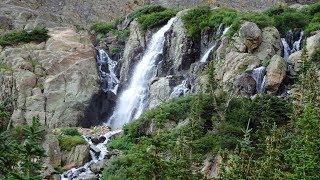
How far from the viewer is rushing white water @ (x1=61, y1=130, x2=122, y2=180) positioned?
36.8 meters

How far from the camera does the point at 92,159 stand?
3922 cm

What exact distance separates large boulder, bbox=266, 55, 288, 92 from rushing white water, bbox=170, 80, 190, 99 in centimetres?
822

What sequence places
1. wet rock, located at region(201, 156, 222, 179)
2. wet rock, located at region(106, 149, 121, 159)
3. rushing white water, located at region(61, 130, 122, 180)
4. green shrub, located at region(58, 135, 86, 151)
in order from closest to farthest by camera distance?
wet rock, located at region(201, 156, 222, 179)
rushing white water, located at region(61, 130, 122, 180)
wet rock, located at region(106, 149, 121, 159)
green shrub, located at region(58, 135, 86, 151)

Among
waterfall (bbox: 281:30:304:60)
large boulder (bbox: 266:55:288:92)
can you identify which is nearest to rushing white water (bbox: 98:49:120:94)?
waterfall (bbox: 281:30:304:60)

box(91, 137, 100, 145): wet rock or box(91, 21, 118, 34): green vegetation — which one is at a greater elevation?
box(91, 21, 118, 34): green vegetation

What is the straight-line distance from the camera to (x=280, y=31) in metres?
48.6

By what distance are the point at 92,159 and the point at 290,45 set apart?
63.2 ft

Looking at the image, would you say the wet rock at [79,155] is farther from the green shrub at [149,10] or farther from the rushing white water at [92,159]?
the green shrub at [149,10]

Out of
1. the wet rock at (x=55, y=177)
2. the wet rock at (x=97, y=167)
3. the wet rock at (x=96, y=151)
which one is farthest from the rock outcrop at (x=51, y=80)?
the wet rock at (x=97, y=167)

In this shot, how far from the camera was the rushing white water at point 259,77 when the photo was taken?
128 feet

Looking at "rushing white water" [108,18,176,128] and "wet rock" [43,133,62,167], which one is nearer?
"wet rock" [43,133,62,167]

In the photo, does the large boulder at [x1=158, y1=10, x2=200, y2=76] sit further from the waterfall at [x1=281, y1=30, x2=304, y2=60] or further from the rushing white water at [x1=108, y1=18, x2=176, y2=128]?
the waterfall at [x1=281, y1=30, x2=304, y2=60]

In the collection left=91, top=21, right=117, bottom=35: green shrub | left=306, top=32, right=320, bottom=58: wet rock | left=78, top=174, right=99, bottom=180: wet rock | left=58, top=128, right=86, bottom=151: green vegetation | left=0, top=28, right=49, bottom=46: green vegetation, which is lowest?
left=78, top=174, right=99, bottom=180: wet rock

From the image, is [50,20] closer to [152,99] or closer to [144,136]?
[152,99]
